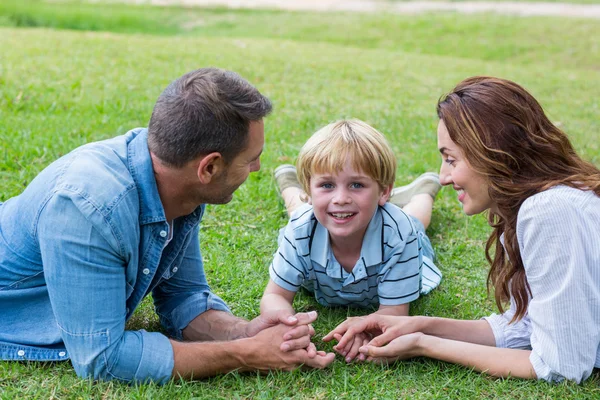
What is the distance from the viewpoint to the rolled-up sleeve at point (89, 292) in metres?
2.66

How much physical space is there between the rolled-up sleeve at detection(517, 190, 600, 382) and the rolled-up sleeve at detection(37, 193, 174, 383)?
5.08 ft

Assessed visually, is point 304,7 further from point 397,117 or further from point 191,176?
point 191,176

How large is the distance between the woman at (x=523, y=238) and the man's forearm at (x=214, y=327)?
443 millimetres

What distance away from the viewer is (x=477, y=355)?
10.3 ft

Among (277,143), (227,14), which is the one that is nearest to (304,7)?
(227,14)

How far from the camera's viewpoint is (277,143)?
6367 mm

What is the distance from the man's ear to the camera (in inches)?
113

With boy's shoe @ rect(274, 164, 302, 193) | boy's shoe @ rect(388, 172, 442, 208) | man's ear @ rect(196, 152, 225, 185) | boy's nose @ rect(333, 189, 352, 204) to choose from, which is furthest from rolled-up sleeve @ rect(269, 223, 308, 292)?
boy's shoe @ rect(388, 172, 442, 208)

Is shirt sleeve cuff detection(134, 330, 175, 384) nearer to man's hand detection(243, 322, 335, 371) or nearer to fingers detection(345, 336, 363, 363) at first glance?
man's hand detection(243, 322, 335, 371)

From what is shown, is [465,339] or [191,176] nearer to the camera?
[191,176]

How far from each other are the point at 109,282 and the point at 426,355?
55.2 inches

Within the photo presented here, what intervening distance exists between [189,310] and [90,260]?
0.87 meters

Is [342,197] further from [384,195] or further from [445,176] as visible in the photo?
[445,176]

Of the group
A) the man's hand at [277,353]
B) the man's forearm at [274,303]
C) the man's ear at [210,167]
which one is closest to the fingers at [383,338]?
the man's hand at [277,353]
